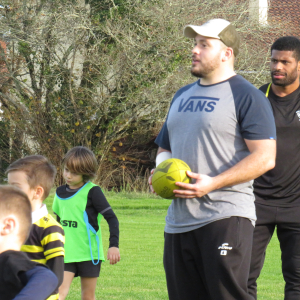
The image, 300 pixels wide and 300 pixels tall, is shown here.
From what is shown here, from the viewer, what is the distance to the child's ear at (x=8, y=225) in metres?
2.18

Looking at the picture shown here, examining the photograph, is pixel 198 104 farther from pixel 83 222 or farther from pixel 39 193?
pixel 83 222

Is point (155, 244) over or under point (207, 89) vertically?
under

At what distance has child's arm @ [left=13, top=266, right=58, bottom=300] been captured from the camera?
202 centimetres

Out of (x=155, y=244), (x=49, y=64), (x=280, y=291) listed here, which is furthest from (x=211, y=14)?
(x=280, y=291)

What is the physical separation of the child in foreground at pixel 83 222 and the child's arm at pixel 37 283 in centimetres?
256

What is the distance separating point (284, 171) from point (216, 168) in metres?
1.44

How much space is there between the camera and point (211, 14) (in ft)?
68.6

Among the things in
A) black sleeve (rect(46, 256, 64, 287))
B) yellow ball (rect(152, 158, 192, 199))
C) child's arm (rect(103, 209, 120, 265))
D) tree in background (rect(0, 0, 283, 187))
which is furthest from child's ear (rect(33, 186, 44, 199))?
tree in background (rect(0, 0, 283, 187))

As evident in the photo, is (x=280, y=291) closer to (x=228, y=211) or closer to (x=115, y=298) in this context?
(x=115, y=298)

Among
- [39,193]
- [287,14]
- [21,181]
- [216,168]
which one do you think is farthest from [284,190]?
[287,14]

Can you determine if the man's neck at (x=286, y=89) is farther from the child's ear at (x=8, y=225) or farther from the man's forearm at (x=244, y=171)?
the child's ear at (x=8, y=225)

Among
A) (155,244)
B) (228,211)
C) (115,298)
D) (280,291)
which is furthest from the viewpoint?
(155,244)

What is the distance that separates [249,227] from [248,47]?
1961 cm

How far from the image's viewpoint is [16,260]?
84.7 inches
